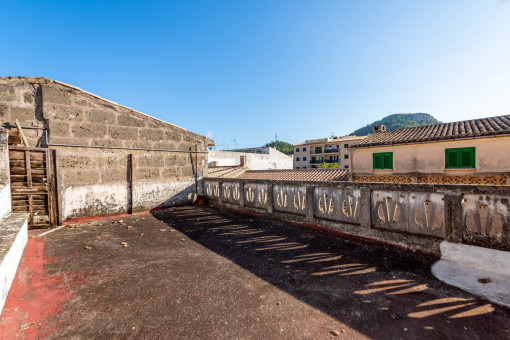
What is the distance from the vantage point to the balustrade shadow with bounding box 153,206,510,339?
2.12 meters

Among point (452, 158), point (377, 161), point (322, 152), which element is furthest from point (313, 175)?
point (322, 152)

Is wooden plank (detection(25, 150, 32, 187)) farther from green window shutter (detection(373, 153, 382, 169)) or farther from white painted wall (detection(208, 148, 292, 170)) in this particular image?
white painted wall (detection(208, 148, 292, 170))

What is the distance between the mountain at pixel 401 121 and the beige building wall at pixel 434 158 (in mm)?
126490

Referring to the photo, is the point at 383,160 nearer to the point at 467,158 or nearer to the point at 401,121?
the point at 467,158

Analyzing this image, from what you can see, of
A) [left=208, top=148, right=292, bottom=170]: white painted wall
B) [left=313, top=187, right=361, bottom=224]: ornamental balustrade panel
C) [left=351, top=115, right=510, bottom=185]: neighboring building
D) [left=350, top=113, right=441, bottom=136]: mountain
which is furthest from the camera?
[left=350, top=113, right=441, bottom=136]: mountain

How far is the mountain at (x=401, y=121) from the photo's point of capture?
13486cm

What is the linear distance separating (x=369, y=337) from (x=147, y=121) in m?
8.08

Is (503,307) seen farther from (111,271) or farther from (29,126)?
(29,126)

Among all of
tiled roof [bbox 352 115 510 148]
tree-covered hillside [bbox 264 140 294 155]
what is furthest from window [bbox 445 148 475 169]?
tree-covered hillside [bbox 264 140 294 155]

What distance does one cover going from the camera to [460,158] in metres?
14.6

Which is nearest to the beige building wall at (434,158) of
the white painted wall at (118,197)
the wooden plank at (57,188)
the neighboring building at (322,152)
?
the white painted wall at (118,197)

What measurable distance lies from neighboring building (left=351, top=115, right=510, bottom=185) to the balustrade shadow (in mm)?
15361

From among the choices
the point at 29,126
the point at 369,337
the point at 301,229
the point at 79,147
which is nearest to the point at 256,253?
the point at 301,229

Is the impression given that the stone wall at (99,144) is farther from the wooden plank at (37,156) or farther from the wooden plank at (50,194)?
the wooden plank at (37,156)
